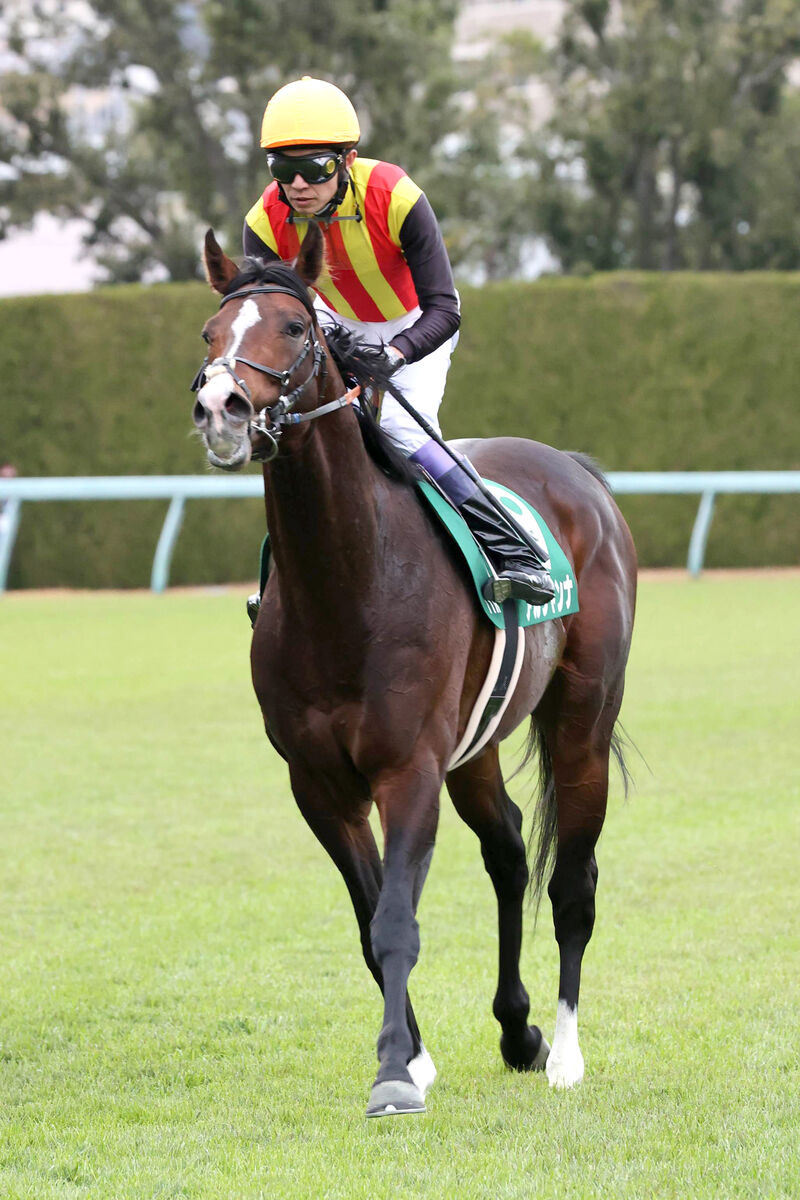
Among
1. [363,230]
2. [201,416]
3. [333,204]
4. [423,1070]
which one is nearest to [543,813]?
[423,1070]

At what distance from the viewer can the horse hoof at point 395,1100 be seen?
345 cm

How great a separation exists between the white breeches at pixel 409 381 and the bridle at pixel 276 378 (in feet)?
1.89

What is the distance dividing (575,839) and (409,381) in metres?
1.43

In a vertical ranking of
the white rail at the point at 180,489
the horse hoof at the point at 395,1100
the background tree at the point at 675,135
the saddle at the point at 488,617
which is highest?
the saddle at the point at 488,617

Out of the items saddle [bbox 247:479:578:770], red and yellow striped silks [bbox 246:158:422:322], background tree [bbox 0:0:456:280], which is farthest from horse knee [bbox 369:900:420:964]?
background tree [bbox 0:0:456:280]

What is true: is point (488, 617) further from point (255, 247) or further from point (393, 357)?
point (255, 247)

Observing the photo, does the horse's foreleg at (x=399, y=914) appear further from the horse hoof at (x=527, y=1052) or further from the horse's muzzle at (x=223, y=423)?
the horse's muzzle at (x=223, y=423)

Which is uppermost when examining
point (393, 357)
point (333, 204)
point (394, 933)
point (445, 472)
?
point (333, 204)

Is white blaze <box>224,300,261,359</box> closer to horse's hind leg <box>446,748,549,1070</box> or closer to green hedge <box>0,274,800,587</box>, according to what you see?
horse's hind leg <box>446,748,549,1070</box>

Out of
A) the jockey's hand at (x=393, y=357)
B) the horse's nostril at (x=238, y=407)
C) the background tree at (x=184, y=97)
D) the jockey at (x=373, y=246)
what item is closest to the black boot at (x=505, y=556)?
the jockey at (x=373, y=246)

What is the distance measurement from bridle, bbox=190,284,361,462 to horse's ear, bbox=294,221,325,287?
110 mm

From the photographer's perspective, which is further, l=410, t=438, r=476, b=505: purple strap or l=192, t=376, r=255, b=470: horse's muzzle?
l=410, t=438, r=476, b=505: purple strap

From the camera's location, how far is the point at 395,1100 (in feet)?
11.3

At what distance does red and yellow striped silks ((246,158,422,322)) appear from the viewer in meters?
4.26
